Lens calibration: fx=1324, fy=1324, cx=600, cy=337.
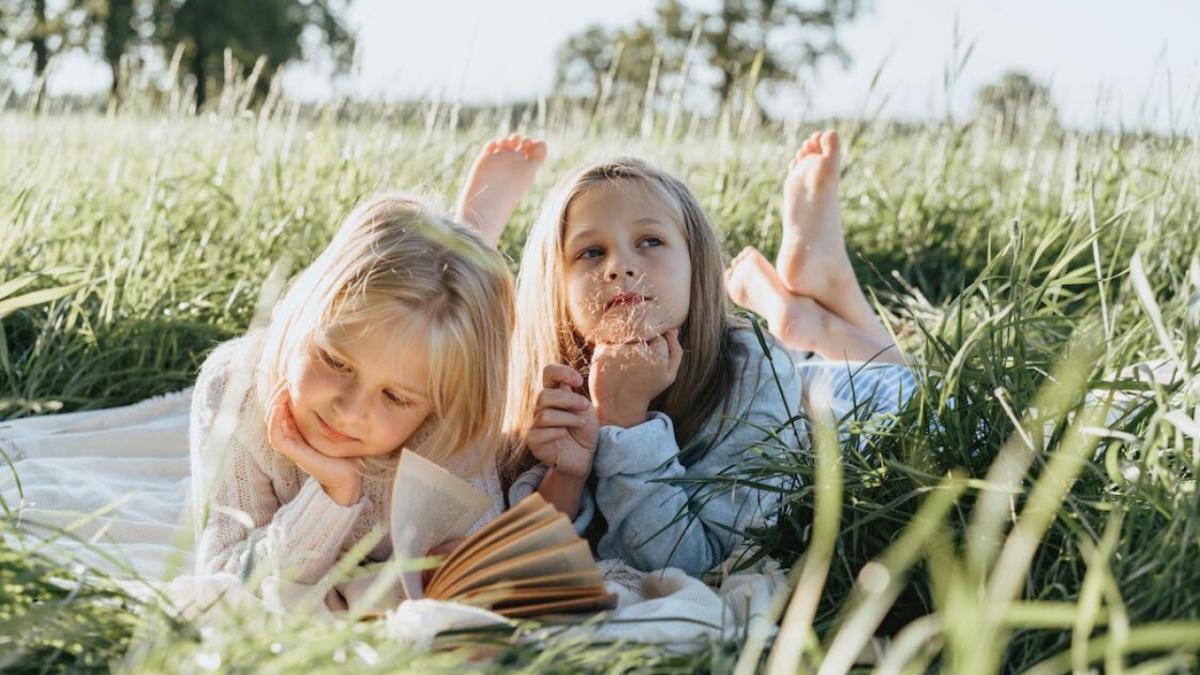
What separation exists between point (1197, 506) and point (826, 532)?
56cm

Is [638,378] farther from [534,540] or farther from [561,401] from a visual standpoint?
[534,540]

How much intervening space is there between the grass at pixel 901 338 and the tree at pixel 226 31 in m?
24.0

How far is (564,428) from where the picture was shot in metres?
2.26

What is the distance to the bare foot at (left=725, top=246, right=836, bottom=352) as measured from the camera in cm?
340

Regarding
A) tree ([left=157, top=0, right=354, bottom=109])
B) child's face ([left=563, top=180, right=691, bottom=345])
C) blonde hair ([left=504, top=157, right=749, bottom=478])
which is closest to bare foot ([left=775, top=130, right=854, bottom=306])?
blonde hair ([left=504, top=157, right=749, bottom=478])

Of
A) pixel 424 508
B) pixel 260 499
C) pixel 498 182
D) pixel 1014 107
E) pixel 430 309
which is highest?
pixel 1014 107

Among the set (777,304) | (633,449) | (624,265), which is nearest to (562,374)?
(633,449)

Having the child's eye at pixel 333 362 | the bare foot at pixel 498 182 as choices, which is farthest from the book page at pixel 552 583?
the bare foot at pixel 498 182

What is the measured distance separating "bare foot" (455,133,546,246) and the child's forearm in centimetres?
110

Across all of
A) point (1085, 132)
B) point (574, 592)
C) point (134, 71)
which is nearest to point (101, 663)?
point (574, 592)

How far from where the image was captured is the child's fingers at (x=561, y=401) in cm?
225

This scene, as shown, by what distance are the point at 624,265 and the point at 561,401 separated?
1.10 ft

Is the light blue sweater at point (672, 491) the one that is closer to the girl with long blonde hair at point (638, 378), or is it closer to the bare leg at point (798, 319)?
the girl with long blonde hair at point (638, 378)

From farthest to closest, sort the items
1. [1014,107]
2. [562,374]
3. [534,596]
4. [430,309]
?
[1014,107], [562,374], [430,309], [534,596]
